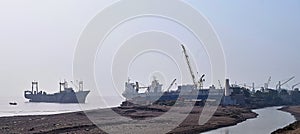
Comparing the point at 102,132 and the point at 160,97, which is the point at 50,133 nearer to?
the point at 102,132

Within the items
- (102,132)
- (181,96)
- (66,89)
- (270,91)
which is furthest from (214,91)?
(102,132)

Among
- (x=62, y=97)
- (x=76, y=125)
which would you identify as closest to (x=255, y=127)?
(x=76, y=125)

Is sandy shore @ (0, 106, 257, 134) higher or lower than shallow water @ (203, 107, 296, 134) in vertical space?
higher

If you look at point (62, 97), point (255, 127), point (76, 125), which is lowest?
point (255, 127)

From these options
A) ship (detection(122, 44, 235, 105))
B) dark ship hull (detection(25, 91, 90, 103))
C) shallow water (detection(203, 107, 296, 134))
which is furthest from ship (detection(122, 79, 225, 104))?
shallow water (detection(203, 107, 296, 134))

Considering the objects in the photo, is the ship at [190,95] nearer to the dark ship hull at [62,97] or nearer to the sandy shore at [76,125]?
the dark ship hull at [62,97]

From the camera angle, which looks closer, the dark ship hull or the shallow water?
the shallow water

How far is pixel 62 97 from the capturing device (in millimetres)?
158750

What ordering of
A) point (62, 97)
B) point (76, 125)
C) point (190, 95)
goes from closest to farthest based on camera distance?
point (76, 125) → point (190, 95) → point (62, 97)

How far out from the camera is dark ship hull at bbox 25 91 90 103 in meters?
156

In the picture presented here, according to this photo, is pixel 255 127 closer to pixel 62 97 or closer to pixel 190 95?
pixel 190 95

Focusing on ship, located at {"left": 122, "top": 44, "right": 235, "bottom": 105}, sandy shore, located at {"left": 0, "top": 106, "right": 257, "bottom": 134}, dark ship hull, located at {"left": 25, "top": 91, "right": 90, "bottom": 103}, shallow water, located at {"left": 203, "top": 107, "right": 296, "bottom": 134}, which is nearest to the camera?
sandy shore, located at {"left": 0, "top": 106, "right": 257, "bottom": 134}

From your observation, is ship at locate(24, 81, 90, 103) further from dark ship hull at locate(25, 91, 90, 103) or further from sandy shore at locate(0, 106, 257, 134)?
sandy shore at locate(0, 106, 257, 134)

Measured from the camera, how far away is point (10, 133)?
142ft
